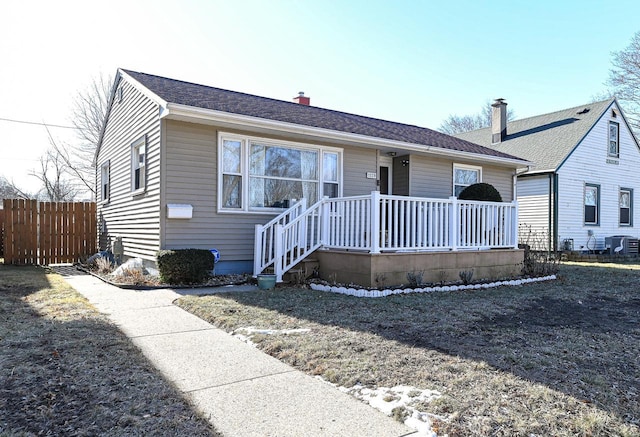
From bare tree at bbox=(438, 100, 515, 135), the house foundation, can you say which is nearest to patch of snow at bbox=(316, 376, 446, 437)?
the house foundation

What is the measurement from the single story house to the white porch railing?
0.07ft

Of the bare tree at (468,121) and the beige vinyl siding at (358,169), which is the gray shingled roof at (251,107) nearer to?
the beige vinyl siding at (358,169)

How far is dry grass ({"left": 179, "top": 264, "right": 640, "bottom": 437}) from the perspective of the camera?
252 centimetres

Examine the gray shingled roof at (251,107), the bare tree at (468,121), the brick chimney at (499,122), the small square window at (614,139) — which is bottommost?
the gray shingled roof at (251,107)

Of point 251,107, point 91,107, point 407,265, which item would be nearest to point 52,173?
point 91,107

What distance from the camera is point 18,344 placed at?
3719mm

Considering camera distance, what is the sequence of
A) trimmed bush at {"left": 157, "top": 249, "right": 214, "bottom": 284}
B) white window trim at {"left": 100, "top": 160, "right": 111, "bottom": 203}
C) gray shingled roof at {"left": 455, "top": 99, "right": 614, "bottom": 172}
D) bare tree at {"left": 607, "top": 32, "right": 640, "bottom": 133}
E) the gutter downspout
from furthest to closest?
bare tree at {"left": 607, "top": 32, "right": 640, "bottom": 133} < gray shingled roof at {"left": 455, "top": 99, "right": 614, "bottom": 172} < the gutter downspout < white window trim at {"left": 100, "top": 160, "right": 111, "bottom": 203} < trimmed bush at {"left": 157, "top": 249, "right": 214, "bottom": 284}

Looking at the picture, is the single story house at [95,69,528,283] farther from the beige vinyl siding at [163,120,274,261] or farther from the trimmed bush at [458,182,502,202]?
the trimmed bush at [458,182,502,202]

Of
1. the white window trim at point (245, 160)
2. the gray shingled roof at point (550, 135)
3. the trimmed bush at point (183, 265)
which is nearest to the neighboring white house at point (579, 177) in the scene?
the gray shingled roof at point (550, 135)

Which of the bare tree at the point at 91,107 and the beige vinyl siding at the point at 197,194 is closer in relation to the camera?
the beige vinyl siding at the point at 197,194

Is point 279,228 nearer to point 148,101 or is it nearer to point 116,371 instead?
point 148,101

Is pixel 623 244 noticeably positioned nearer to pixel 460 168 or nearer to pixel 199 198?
pixel 460 168

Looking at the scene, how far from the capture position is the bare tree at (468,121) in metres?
35.7

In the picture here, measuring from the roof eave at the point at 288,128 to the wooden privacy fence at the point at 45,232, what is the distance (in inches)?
235
